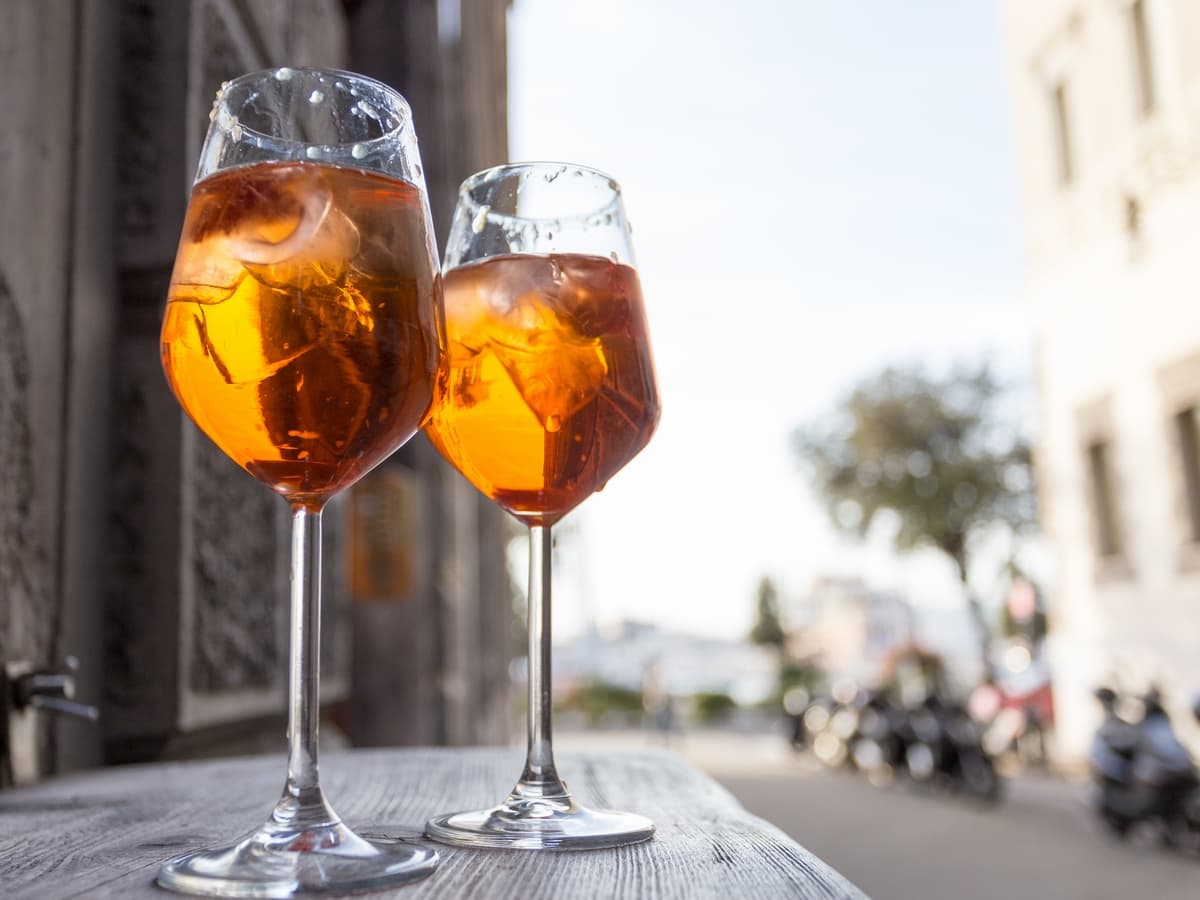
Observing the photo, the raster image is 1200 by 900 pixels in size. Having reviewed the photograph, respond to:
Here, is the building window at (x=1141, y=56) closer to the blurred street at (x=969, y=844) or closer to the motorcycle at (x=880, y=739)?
the blurred street at (x=969, y=844)

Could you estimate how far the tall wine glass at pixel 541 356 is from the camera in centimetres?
105

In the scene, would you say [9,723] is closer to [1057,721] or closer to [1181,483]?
[1181,483]

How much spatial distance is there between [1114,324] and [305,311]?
13349 millimetres

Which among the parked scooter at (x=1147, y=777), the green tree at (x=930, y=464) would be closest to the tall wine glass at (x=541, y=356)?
the parked scooter at (x=1147, y=777)

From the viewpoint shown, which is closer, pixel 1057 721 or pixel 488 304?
pixel 488 304

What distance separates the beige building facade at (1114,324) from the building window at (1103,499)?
0.8 inches

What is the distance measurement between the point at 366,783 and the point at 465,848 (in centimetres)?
44

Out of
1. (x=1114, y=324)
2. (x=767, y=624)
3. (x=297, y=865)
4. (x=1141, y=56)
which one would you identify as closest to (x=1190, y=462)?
(x=1114, y=324)

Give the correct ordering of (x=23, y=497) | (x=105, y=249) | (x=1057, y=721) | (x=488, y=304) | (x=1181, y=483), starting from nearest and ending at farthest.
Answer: (x=488, y=304), (x=23, y=497), (x=105, y=249), (x=1181, y=483), (x=1057, y=721)

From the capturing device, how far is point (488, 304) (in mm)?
1070

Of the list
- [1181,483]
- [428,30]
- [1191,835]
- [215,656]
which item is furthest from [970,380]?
[215,656]

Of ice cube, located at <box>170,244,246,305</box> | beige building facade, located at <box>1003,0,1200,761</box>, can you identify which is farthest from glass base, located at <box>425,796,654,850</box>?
beige building facade, located at <box>1003,0,1200,761</box>

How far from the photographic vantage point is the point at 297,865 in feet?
2.36

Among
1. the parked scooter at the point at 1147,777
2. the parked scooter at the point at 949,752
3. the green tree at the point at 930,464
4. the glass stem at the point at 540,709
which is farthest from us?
the green tree at the point at 930,464
